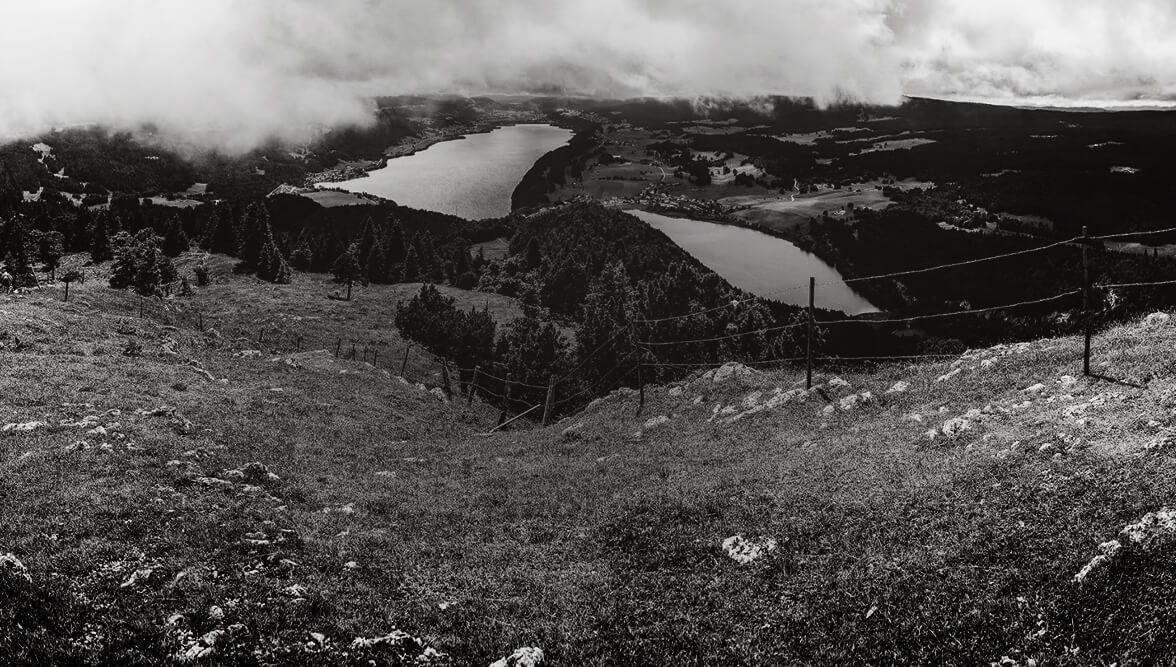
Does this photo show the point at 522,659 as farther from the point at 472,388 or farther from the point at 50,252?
the point at 50,252

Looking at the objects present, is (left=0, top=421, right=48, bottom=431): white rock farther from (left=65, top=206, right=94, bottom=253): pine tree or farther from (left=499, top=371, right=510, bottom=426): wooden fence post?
(left=65, top=206, right=94, bottom=253): pine tree

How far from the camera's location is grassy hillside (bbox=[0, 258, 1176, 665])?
398 inches

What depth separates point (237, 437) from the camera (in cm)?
2717

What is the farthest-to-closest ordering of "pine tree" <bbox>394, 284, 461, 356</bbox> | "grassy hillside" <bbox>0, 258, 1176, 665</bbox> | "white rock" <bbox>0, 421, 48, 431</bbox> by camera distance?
"pine tree" <bbox>394, 284, 461, 356</bbox> < "white rock" <bbox>0, 421, 48, 431</bbox> < "grassy hillside" <bbox>0, 258, 1176, 665</bbox>

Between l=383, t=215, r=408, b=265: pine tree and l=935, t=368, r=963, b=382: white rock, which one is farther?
l=383, t=215, r=408, b=265: pine tree

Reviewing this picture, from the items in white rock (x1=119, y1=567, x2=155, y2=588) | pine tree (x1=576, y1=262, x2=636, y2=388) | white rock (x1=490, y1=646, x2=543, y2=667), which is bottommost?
pine tree (x1=576, y1=262, x2=636, y2=388)

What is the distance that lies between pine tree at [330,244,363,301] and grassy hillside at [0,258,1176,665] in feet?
374

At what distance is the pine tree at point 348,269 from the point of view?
14088cm

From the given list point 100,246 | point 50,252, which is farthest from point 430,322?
point 100,246

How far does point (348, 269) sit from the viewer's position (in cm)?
14288

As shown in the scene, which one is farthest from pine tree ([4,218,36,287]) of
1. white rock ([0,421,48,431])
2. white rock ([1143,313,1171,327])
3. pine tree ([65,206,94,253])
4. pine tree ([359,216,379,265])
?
white rock ([1143,313,1171,327])

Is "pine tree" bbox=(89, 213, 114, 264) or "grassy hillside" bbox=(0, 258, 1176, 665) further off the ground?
"pine tree" bbox=(89, 213, 114, 264)

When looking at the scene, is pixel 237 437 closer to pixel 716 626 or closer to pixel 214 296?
pixel 716 626

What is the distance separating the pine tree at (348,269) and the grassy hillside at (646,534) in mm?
114082
